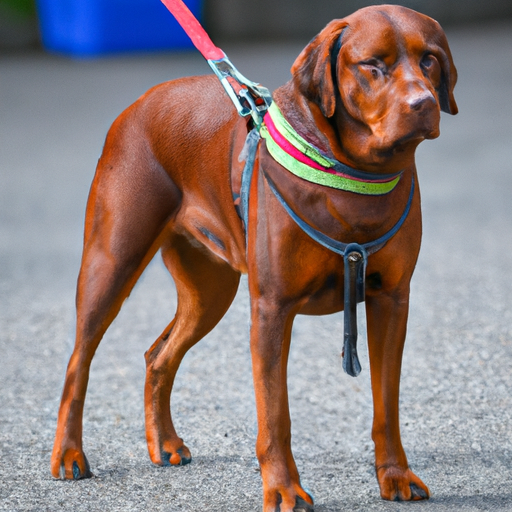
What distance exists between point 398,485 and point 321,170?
3.56 feet

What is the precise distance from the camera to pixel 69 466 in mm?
3133

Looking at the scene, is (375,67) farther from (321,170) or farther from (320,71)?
(321,170)

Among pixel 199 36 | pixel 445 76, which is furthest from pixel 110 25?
pixel 445 76

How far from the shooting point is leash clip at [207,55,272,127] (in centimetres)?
269

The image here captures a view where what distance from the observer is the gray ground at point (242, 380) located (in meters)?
3.12

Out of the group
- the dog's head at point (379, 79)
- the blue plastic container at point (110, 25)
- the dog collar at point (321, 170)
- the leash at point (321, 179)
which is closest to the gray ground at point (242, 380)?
the leash at point (321, 179)

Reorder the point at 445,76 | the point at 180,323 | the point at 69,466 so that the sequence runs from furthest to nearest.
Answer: the point at 180,323
the point at 69,466
the point at 445,76

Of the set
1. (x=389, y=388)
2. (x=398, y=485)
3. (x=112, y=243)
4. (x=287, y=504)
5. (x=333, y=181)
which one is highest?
(x=333, y=181)

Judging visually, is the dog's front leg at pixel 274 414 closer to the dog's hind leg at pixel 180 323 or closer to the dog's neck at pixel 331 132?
the dog's neck at pixel 331 132

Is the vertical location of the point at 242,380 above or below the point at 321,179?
below

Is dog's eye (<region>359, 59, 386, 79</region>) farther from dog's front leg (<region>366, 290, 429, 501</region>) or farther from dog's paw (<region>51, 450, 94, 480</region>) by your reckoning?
dog's paw (<region>51, 450, 94, 480</region>)

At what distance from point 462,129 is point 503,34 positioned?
689cm

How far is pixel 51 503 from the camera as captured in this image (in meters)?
3.03

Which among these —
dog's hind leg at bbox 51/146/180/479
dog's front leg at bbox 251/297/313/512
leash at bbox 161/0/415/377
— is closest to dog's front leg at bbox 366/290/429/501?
leash at bbox 161/0/415/377
